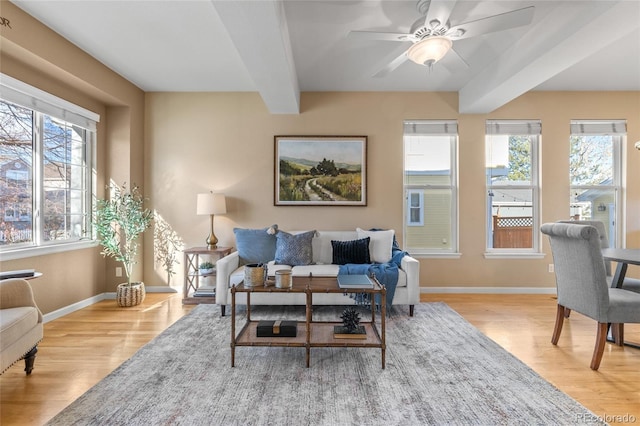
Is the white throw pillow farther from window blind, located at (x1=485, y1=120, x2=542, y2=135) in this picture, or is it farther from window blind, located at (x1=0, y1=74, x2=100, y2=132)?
window blind, located at (x1=0, y1=74, x2=100, y2=132)

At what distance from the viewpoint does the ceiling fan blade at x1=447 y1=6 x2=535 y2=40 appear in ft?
6.67

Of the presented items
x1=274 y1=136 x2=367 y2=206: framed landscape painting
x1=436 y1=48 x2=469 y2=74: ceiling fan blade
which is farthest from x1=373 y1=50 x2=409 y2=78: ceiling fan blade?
x1=274 y1=136 x2=367 y2=206: framed landscape painting

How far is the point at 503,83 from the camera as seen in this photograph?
11.1 feet

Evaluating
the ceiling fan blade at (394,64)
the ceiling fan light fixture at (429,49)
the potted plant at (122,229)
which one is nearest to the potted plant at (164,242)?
the potted plant at (122,229)

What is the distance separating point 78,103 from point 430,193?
14.6ft

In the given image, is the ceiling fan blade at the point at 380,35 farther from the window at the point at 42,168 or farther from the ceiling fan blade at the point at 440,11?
the window at the point at 42,168

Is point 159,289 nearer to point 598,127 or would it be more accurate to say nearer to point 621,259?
point 621,259

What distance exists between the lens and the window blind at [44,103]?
2.86 metres

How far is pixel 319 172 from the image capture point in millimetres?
4480

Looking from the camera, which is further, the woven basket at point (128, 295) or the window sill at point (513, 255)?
the window sill at point (513, 255)

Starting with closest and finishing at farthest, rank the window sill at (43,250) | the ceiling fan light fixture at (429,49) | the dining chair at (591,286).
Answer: the dining chair at (591,286)
the ceiling fan light fixture at (429,49)
the window sill at (43,250)

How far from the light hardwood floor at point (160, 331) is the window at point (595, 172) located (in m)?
1.49

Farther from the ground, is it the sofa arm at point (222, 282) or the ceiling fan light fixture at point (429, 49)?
the ceiling fan light fixture at point (429, 49)

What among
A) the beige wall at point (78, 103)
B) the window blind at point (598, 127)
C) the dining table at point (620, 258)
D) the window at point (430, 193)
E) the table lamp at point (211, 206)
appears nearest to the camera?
the dining table at point (620, 258)
